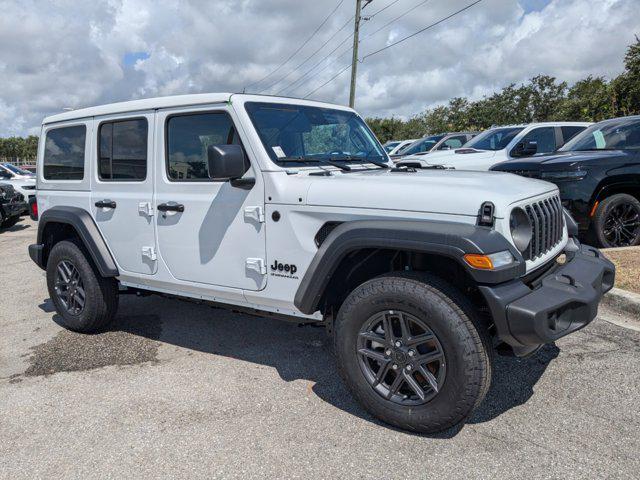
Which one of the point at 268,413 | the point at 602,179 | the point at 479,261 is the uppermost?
the point at 602,179

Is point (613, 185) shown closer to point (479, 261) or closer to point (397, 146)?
point (479, 261)

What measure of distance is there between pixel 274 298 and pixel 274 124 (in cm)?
117

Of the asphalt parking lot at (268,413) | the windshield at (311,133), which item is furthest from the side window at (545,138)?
the windshield at (311,133)

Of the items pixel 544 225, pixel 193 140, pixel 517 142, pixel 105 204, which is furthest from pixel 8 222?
pixel 544 225

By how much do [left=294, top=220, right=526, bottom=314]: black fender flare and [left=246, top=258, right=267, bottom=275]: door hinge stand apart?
1.06 feet

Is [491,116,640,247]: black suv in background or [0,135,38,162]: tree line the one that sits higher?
[0,135,38,162]: tree line

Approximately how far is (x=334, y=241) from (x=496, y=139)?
7888 mm

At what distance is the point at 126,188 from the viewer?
395 centimetres

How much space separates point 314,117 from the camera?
376 centimetres

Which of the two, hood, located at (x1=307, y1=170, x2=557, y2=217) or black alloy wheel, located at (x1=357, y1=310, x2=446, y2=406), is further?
black alloy wheel, located at (x1=357, y1=310, x2=446, y2=406)

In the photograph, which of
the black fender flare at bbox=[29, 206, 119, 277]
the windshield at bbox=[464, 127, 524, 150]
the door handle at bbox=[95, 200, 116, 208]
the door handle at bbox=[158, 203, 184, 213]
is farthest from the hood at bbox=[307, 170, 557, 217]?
the windshield at bbox=[464, 127, 524, 150]

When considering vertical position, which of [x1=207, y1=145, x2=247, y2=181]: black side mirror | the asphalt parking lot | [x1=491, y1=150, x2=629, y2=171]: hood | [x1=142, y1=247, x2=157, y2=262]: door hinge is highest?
[x1=491, y1=150, x2=629, y2=171]: hood

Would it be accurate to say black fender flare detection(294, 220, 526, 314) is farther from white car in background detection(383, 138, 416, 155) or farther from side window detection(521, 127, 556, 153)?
white car in background detection(383, 138, 416, 155)

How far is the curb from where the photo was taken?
4.30m
